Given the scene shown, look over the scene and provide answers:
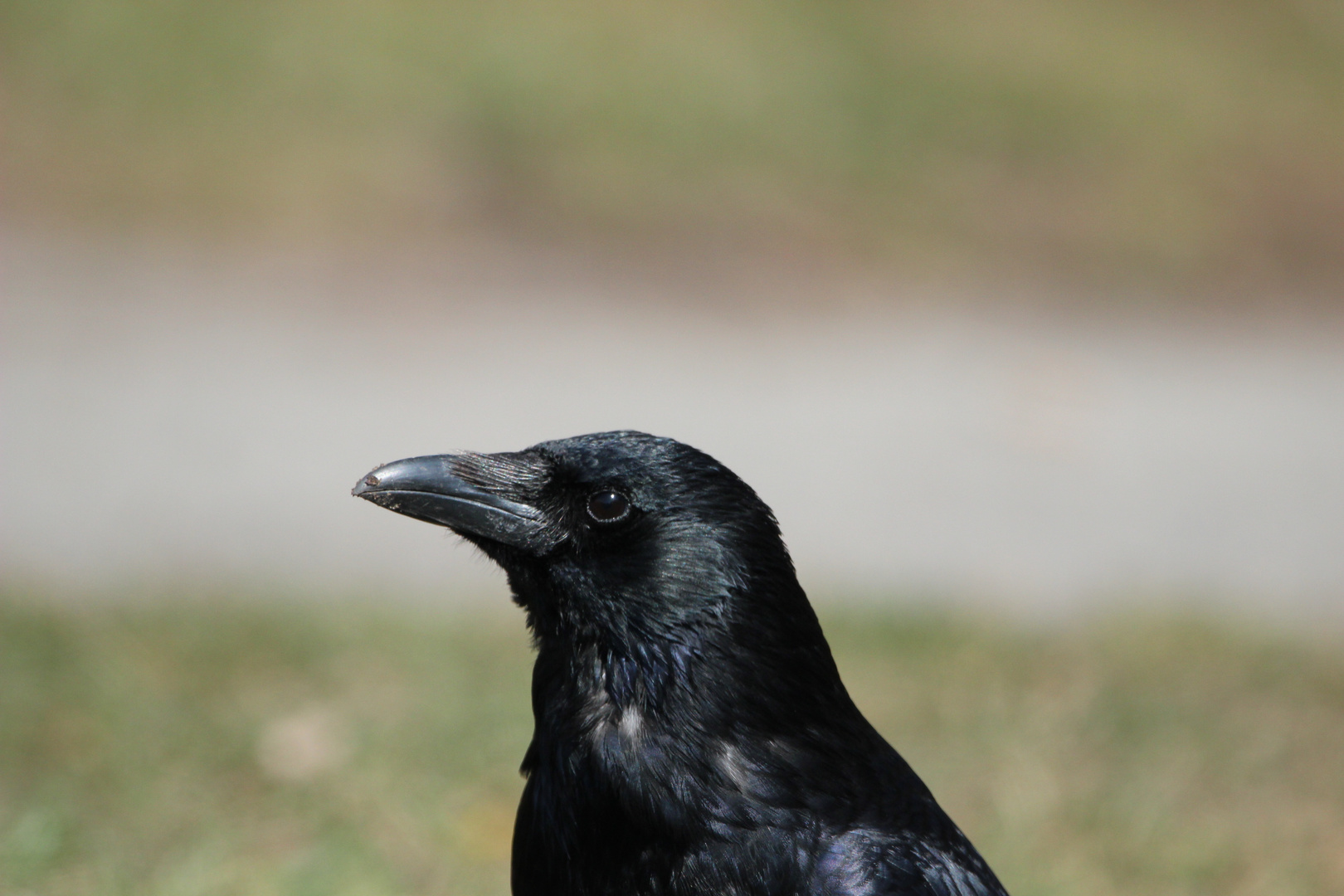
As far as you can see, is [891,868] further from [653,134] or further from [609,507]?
[653,134]

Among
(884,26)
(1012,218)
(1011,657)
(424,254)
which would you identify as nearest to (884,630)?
(1011,657)

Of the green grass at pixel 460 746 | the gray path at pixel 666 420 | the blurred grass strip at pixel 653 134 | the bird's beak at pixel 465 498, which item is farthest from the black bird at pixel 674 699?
the blurred grass strip at pixel 653 134

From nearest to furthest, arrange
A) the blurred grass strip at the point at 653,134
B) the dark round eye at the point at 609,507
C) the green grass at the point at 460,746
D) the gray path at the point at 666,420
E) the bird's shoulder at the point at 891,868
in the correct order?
the bird's shoulder at the point at 891,868 → the dark round eye at the point at 609,507 → the green grass at the point at 460,746 → the gray path at the point at 666,420 → the blurred grass strip at the point at 653,134

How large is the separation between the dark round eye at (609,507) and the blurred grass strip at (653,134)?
20.5 ft

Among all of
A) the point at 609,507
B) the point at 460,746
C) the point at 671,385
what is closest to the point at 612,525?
the point at 609,507

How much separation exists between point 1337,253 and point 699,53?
4.28 metres

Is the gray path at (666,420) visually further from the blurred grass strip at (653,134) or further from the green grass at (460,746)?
the blurred grass strip at (653,134)

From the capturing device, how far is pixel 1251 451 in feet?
24.5

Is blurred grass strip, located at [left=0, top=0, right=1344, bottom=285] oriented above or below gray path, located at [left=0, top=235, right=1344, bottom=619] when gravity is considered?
above

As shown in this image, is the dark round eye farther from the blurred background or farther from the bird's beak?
the blurred background

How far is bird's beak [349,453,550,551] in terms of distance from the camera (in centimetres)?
266

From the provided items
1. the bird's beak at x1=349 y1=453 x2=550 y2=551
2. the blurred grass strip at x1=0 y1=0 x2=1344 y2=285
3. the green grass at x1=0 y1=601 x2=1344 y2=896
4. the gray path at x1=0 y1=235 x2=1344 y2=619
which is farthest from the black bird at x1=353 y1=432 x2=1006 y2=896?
the blurred grass strip at x1=0 y1=0 x2=1344 y2=285

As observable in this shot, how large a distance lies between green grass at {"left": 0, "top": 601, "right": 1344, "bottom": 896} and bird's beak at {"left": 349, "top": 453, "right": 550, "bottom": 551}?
131 cm

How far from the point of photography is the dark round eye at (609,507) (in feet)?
8.56
